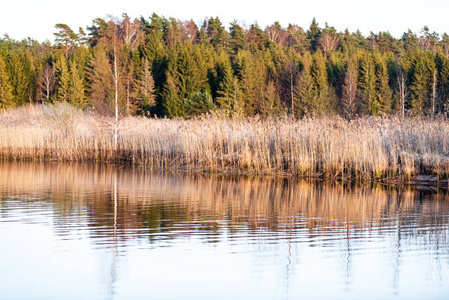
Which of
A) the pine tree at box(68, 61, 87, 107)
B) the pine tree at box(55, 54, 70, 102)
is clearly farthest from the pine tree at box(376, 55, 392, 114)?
the pine tree at box(55, 54, 70, 102)

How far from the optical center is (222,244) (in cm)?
647

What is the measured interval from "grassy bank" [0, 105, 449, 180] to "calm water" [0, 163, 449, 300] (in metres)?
2.00

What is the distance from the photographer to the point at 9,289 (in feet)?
15.5

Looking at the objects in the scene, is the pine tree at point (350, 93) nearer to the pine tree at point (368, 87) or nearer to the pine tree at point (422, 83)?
the pine tree at point (368, 87)

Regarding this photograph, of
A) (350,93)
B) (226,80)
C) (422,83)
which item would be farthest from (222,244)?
(422,83)

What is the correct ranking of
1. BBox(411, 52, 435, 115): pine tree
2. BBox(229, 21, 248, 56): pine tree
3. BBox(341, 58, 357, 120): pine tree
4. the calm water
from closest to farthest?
1. the calm water
2. BBox(341, 58, 357, 120): pine tree
3. BBox(411, 52, 435, 115): pine tree
4. BBox(229, 21, 248, 56): pine tree

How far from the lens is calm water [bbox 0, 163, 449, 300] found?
4.89 meters

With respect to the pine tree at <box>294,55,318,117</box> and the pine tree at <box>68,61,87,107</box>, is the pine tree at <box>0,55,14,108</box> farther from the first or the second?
the pine tree at <box>294,55,318,117</box>

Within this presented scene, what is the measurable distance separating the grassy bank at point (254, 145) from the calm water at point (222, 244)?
200 cm

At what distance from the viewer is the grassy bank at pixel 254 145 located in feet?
43.4

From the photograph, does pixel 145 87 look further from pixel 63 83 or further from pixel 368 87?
pixel 368 87

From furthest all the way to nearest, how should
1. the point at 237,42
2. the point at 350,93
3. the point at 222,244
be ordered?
1. the point at 237,42
2. the point at 350,93
3. the point at 222,244

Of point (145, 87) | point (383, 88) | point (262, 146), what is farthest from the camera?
point (145, 87)

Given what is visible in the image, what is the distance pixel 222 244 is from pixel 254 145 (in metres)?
8.76
